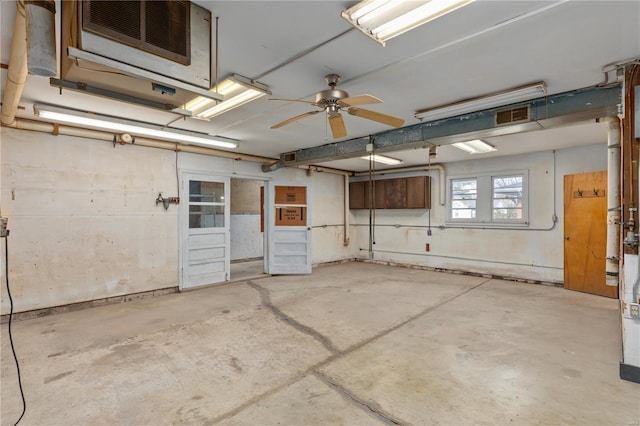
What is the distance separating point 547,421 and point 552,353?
3.76 ft

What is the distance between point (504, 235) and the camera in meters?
5.91

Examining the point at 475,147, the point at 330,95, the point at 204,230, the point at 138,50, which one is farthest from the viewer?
the point at 204,230

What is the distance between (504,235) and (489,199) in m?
0.77

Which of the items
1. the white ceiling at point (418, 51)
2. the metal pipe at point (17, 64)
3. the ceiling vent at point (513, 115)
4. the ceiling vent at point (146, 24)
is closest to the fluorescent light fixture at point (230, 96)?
the white ceiling at point (418, 51)

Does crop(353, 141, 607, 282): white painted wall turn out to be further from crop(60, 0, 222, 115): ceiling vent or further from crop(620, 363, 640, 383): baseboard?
crop(60, 0, 222, 115): ceiling vent

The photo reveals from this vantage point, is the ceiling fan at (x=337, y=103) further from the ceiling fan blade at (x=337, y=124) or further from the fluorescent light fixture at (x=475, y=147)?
the fluorescent light fixture at (x=475, y=147)

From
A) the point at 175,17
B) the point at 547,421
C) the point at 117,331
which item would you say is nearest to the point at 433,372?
the point at 547,421

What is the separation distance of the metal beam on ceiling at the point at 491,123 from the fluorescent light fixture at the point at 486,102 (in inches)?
4.4

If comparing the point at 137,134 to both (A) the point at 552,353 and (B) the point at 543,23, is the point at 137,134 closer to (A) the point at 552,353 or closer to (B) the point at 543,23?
(B) the point at 543,23

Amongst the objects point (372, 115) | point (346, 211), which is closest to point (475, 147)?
point (372, 115)

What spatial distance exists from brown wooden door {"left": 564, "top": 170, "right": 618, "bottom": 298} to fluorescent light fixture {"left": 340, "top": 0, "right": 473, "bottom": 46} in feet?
15.6

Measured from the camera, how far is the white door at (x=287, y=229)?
20.6 ft

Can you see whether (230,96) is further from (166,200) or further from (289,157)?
(289,157)

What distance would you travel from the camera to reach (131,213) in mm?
4582
